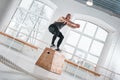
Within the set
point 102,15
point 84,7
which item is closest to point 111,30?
point 102,15

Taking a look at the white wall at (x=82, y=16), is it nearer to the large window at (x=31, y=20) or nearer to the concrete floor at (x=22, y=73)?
the large window at (x=31, y=20)

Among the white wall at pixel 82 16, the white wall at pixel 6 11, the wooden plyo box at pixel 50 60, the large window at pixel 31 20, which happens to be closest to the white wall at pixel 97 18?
the white wall at pixel 82 16

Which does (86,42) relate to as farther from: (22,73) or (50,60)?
(22,73)

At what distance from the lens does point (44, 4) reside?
31.8 feet

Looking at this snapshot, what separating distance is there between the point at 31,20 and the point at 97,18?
3.36 metres

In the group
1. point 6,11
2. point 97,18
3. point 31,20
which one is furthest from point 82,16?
point 6,11

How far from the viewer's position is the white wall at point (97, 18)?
333 inches

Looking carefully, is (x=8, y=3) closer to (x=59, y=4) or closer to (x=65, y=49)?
(x=59, y=4)

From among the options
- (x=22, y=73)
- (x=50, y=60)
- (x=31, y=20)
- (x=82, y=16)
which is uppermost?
(x=82, y=16)

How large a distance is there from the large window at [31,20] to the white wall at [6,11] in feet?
1.26

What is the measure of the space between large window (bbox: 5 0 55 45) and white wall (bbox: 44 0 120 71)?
0.69 metres

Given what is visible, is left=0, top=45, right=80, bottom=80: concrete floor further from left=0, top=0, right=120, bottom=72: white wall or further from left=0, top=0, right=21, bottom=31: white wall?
left=0, top=0, right=21, bottom=31: white wall

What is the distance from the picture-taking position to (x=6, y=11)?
888 centimetres

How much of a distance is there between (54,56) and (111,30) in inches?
227
